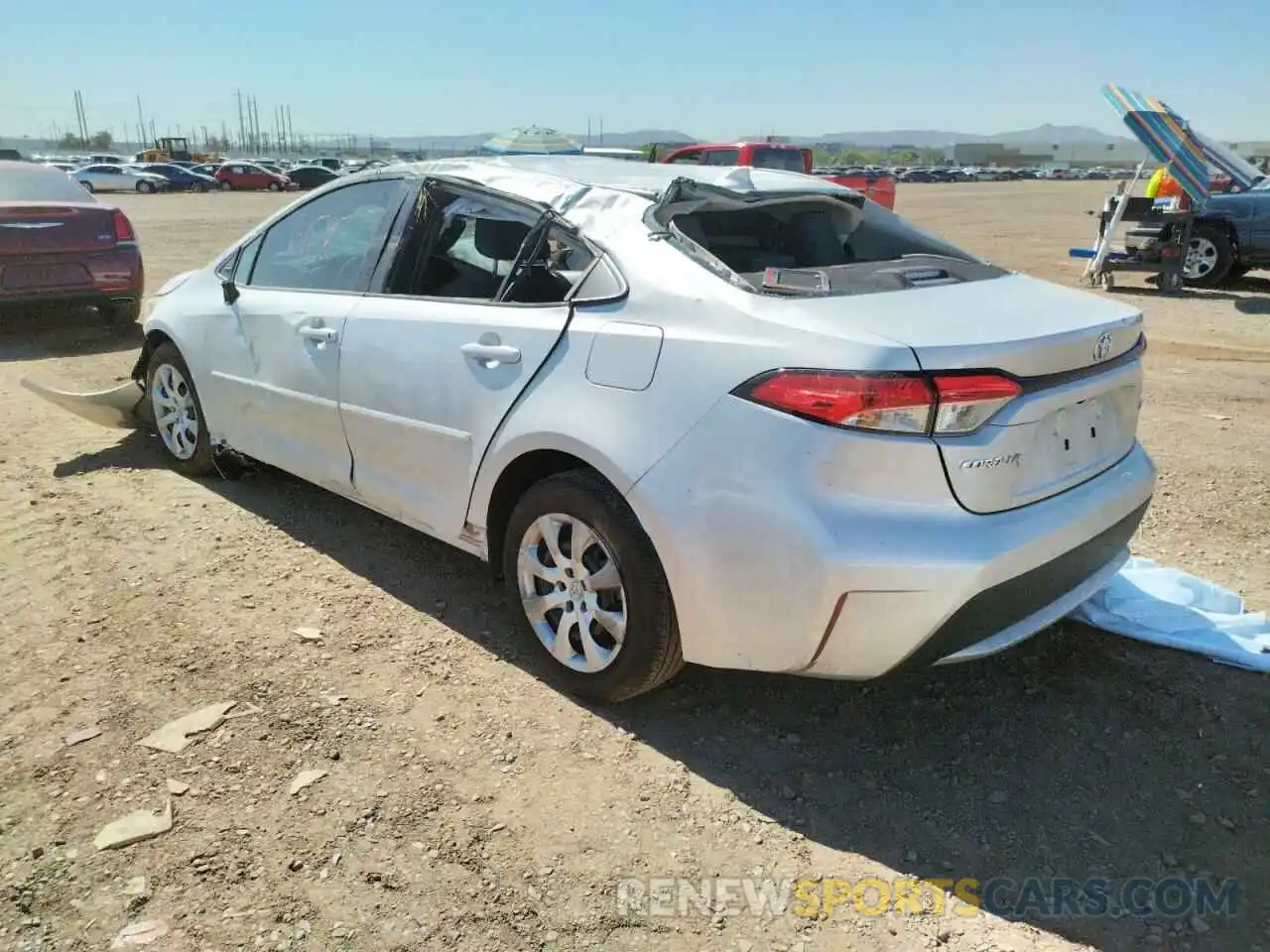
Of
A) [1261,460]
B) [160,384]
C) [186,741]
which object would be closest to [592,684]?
[186,741]

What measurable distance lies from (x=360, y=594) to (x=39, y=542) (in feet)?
5.17

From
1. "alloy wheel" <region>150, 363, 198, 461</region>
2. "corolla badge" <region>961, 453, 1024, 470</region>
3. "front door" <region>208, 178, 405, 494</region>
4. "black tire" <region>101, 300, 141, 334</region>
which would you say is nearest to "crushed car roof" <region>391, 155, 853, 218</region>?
"front door" <region>208, 178, 405, 494</region>

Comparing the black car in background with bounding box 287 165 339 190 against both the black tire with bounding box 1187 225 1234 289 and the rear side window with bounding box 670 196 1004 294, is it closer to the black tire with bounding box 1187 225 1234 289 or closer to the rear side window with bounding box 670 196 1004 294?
the black tire with bounding box 1187 225 1234 289

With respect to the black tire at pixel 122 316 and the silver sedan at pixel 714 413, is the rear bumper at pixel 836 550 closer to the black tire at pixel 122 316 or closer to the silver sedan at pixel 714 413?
the silver sedan at pixel 714 413

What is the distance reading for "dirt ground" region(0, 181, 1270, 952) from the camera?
2225 mm

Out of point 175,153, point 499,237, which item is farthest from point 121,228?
point 175,153

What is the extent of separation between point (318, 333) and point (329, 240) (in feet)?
1.82

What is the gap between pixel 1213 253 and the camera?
1221cm

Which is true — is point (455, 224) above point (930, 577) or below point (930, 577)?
above

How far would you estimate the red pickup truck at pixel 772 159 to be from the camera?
15250mm

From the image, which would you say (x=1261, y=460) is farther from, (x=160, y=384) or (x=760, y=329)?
(x=160, y=384)

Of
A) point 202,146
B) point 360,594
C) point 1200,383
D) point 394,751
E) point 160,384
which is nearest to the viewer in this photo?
point 394,751

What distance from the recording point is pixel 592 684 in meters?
2.96

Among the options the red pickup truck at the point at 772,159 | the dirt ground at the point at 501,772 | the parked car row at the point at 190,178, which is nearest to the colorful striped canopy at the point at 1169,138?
the red pickup truck at the point at 772,159
